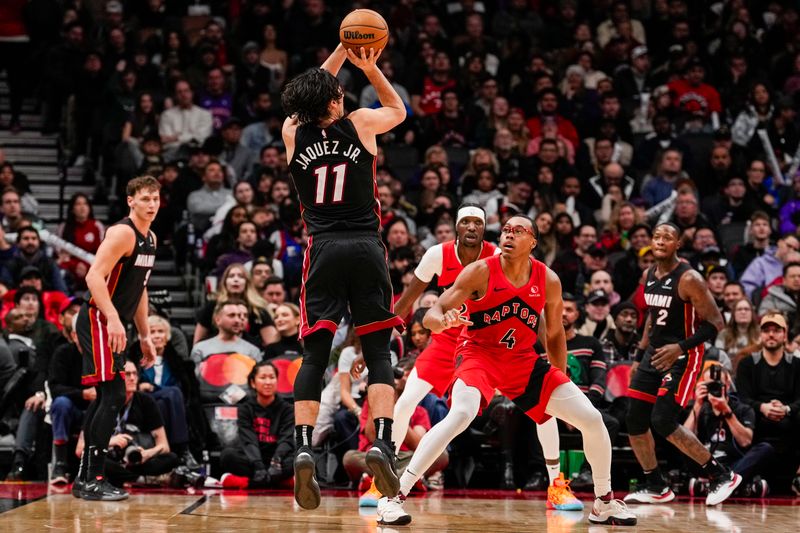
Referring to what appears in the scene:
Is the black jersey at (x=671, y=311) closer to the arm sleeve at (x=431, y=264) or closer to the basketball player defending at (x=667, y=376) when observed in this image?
the basketball player defending at (x=667, y=376)

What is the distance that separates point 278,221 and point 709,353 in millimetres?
4659

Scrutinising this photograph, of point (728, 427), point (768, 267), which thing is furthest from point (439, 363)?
point (768, 267)

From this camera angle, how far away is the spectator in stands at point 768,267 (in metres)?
12.0

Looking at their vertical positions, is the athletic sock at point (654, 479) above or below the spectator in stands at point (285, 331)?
below

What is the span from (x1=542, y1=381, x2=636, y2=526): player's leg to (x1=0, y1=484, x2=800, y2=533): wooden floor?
146mm

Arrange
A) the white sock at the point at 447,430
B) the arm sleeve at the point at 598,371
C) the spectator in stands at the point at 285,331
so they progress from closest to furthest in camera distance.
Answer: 1. the white sock at the point at 447,430
2. the arm sleeve at the point at 598,371
3. the spectator in stands at the point at 285,331

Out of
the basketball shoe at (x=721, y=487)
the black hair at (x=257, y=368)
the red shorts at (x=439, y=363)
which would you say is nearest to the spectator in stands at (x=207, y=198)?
the black hair at (x=257, y=368)

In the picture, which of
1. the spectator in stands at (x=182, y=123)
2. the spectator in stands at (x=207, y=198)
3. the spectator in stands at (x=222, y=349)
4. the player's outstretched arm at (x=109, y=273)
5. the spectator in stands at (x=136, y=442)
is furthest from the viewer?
the spectator in stands at (x=182, y=123)

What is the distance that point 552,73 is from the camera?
15.9m

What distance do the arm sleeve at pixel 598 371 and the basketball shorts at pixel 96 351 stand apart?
4.06 m

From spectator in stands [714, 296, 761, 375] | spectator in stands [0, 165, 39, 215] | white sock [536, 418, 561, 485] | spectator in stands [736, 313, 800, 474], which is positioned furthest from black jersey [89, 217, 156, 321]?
spectator in stands [0, 165, 39, 215]

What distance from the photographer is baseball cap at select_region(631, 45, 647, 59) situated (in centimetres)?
1631

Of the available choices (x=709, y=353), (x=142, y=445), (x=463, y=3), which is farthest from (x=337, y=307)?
(x=463, y=3)

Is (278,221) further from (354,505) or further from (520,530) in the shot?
(520,530)
